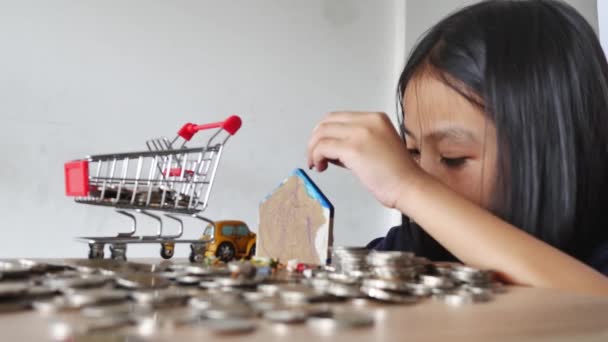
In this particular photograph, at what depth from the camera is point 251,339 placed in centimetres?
21

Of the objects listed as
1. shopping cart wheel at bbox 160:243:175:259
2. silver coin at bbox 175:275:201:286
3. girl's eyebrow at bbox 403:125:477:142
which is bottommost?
shopping cart wheel at bbox 160:243:175:259

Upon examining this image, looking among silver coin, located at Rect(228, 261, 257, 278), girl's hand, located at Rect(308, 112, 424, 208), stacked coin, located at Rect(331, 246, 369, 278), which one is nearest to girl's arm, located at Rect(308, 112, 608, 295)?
girl's hand, located at Rect(308, 112, 424, 208)

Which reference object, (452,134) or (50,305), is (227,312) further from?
(452,134)

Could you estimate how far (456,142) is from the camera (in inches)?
32.4

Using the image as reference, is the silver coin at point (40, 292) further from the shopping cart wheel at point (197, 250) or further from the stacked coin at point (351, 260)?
the shopping cart wheel at point (197, 250)

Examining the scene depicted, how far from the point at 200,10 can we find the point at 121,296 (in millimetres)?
1822

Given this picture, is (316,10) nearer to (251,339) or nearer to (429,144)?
(429,144)

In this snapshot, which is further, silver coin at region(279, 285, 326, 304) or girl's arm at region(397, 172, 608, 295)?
girl's arm at region(397, 172, 608, 295)

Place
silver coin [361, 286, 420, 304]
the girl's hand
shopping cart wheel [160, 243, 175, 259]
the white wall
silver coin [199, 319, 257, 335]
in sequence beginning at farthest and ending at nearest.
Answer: the white wall
shopping cart wheel [160, 243, 175, 259]
the girl's hand
silver coin [361, 286, 420, 304]
silver coin [199, 319, 257, 335]

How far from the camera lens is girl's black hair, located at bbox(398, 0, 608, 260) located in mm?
792

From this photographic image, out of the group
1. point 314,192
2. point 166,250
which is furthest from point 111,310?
point 166,250

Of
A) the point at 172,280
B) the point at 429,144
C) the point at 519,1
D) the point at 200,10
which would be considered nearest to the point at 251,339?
the point at 172,280

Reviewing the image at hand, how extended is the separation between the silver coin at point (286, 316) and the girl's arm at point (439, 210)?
291mm

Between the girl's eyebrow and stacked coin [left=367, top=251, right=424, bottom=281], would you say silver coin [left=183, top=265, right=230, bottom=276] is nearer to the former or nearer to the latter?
stacked coin [left=367, top=251, right=424, bottom=281]
